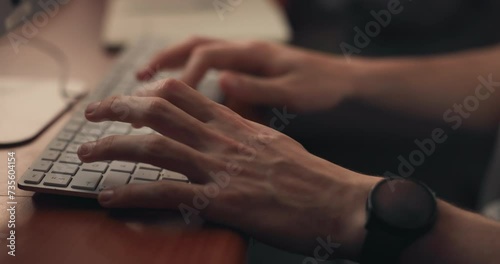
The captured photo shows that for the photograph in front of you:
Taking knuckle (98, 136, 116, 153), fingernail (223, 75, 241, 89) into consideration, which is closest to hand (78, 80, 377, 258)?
knuckle (98, 136, 116, 153)

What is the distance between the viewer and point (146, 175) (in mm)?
464

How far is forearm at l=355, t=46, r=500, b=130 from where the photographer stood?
Answer: 0.82m

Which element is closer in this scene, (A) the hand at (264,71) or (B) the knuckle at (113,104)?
(B) the knuckle at (113,104)

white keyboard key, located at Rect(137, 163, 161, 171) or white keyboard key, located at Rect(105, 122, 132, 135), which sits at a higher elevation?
white keyboard key, located at Rect(105, 122, 132, 135)

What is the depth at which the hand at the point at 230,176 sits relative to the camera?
0.44m

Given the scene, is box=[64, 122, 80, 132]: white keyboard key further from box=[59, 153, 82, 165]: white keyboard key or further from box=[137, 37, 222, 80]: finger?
box=[137, 37, 222, 80]: finger

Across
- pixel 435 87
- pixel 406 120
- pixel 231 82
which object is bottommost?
pixel 406 120

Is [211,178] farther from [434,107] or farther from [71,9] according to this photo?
[71,9]

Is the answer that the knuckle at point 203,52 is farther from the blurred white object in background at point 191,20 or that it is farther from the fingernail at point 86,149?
the fingernail at point 86,149

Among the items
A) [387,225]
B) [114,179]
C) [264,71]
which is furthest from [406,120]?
[114,179]

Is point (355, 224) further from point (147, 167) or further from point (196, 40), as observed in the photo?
point (196, 40)

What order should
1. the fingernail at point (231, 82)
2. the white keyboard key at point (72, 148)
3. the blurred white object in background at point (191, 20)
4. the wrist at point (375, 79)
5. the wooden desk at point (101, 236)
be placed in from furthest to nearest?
the blurred white object in background at point (191, 20) < the wrist at point (375, 79) < the fingernail at point (231, 82) < the white keyboard key at point (72, 148) < the wooden desk at point (101, 236)

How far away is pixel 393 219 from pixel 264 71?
1.21 feet

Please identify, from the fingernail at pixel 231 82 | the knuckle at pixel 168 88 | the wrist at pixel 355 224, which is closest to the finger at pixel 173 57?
the fingernail at pixel 231 82
